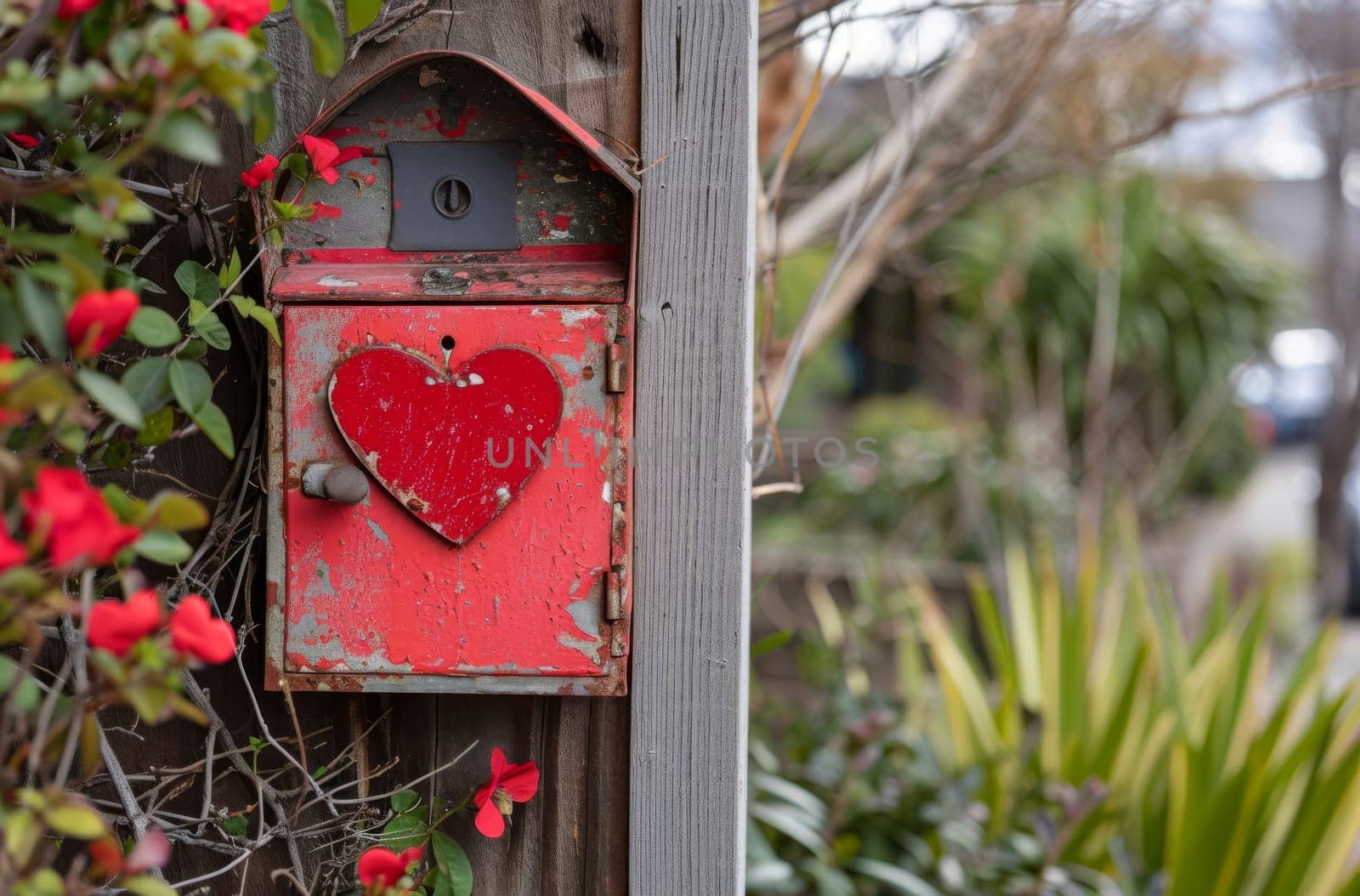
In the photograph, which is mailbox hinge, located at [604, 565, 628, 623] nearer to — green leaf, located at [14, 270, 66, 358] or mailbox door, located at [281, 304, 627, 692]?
mailbox door, located at [281, 304, 627, 692]

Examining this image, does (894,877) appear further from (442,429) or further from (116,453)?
(116,453)

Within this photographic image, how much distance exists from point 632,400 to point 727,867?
390 millimetres

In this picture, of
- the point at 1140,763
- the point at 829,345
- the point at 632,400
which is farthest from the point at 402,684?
the point at 829,345

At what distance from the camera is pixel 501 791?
826 millimetres

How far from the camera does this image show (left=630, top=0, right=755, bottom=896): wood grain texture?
0.86 meters

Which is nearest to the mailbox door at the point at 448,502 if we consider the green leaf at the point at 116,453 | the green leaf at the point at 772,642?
the green leaf at the point at 116,453

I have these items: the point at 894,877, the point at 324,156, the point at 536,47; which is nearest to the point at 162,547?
the point at 324,156

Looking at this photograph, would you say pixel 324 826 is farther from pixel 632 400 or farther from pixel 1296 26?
pixel 1296 26

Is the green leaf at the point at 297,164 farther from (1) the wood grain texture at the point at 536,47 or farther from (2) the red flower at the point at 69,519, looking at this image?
(2) the red flower at the point at 69,519

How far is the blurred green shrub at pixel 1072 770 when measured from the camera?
1.49 metres

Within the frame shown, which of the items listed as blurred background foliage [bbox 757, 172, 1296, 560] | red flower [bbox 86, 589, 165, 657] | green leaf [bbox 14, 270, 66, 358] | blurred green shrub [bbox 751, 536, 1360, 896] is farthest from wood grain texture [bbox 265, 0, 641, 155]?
blurred background foliage [bbox 757, 172, 1296, 560]

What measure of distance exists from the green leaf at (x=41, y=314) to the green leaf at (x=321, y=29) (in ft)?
0.64

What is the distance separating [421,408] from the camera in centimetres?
78

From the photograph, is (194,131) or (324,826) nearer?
(194,131)
